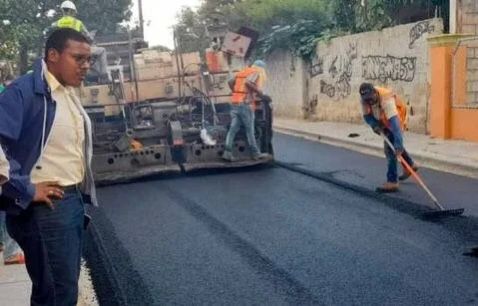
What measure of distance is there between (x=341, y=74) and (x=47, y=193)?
54.6 ft

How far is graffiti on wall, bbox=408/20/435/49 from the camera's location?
14.2 metres

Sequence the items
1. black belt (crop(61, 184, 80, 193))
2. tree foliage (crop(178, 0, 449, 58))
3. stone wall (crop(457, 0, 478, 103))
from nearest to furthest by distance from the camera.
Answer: black belt (crop(61, 184, 80, 193)) < stone wall (crop(457, 0, 478, 103)) < tree foliage (crop(178, 0, 449, 58))

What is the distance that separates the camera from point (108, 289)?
503 centimetres

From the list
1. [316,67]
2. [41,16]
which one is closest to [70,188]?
[316,67]

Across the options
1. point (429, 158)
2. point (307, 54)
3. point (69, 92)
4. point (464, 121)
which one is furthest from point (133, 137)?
point (307, 54)

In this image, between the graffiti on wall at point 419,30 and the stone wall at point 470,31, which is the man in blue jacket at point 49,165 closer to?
the stone wall at point 470,31

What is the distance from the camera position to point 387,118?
844cm

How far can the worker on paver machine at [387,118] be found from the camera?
830cm

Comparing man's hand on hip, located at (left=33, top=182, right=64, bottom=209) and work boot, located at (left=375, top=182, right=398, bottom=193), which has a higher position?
man's hand on hip, located at (left=33, top=182, right=64, bottom=209)

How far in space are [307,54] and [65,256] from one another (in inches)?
740

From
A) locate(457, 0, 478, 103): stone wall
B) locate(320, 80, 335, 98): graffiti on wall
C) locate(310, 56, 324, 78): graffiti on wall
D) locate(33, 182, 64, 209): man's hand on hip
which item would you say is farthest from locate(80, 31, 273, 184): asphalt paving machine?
locate(310, 56, 324, 78): graffiti on wall

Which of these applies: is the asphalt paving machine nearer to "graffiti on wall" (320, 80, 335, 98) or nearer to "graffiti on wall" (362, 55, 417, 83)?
"graffiti on wall" (362, 55, 417, 83)

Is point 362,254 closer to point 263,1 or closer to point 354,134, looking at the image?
point 354,134

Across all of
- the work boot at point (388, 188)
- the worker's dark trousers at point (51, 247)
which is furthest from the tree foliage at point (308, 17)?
the worker's dark trousers at point (51, 247)
